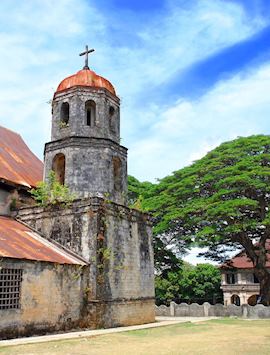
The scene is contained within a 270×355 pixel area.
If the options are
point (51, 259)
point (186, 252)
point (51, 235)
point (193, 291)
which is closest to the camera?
point (51, 259)

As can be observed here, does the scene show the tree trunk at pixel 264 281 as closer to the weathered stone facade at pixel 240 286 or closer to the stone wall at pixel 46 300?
the stone wall at pixel 46 300

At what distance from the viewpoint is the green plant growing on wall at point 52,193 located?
1595 cm

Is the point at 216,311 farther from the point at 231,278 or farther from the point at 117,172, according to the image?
the point at 231,278

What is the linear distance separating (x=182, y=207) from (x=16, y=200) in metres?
10.4

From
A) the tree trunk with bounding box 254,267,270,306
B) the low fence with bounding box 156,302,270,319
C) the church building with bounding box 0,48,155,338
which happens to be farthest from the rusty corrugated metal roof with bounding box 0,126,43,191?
the tree trunk with bounding box 254,267,270,306

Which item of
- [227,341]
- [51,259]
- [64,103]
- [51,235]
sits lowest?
[227,341]

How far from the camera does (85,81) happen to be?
1789cm

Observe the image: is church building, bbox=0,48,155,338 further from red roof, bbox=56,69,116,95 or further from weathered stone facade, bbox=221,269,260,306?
weathered stone facade, bbox=221,269,260,306

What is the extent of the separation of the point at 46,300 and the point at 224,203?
1194 centimetres

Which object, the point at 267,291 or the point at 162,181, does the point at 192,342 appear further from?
the point at 162,181

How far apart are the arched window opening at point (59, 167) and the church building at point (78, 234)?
4 cm

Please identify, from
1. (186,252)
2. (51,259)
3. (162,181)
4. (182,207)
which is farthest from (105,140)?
(186,252)

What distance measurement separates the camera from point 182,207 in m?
24.1

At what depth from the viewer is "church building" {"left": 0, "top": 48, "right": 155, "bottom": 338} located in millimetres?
12766
